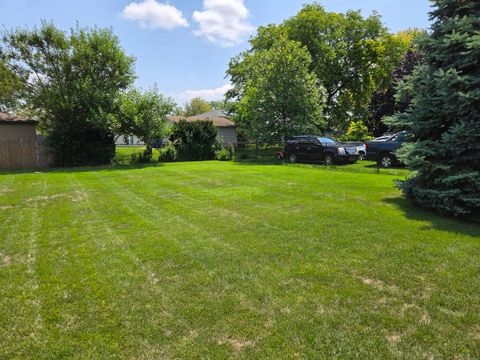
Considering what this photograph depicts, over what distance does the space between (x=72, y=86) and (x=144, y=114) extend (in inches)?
163

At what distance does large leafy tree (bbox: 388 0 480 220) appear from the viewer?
18.2 feet

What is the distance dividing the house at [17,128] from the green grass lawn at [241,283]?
585 inches

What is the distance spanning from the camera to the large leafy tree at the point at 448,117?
5.55m

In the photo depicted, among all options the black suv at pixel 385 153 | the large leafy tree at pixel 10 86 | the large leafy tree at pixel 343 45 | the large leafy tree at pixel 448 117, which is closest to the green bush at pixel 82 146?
the large leafy tree at pixel 10 86

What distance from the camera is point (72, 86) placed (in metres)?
17.7

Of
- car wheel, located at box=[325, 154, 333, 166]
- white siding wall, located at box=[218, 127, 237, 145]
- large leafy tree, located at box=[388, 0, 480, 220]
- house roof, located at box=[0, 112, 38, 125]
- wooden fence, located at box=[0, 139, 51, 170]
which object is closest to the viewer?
large leafy tree, located at box=[388, 0, 480, 220]

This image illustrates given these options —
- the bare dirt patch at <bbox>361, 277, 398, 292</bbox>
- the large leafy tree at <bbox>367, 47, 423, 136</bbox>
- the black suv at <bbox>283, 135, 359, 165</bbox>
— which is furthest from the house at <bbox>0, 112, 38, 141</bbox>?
the large leafy tree at <bbox>367, 47, 423, 136</bbox>

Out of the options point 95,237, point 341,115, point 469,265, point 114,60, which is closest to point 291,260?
point 469,265

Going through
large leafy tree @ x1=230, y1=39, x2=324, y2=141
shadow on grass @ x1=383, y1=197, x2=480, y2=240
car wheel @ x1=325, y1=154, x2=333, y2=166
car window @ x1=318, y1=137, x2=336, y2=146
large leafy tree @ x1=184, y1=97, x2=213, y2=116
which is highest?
large leafy tree @ x1=184, y1=97, x2=213, y2=116

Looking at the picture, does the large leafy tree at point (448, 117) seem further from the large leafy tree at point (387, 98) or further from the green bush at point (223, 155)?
the large leafy tree at point (387, 98)

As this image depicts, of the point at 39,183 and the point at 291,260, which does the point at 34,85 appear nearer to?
the point at 39,183

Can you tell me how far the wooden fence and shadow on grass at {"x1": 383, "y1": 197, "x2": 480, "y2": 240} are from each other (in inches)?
704

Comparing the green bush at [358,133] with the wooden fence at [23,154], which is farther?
the green bush at [358,133]

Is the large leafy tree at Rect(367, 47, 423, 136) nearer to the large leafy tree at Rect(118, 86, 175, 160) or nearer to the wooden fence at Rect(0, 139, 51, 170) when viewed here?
the large leafy tree at Rect(118, 86, 175, 160)
